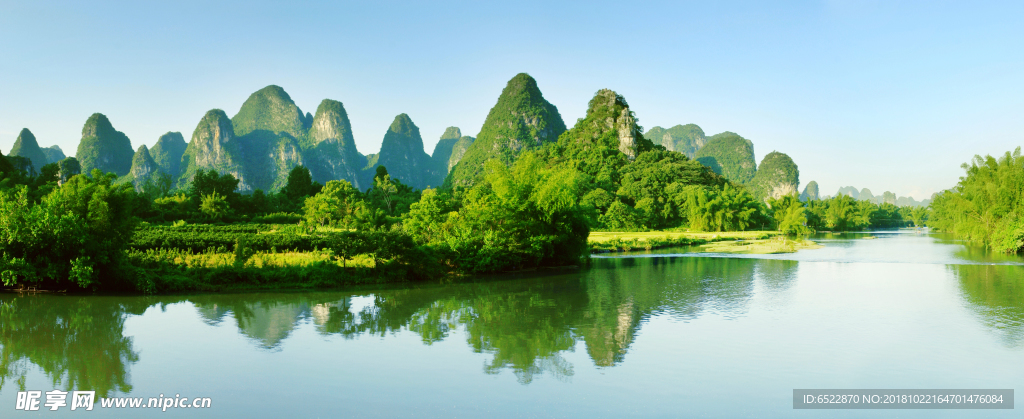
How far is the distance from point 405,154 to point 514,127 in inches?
2049

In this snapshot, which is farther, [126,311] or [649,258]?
[649,258]

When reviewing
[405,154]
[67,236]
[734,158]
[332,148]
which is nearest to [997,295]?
[67,236]

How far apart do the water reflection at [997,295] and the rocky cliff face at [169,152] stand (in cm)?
13675

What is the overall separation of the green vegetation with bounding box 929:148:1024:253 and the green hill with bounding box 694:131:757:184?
90645 mm

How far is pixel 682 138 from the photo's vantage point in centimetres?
18800

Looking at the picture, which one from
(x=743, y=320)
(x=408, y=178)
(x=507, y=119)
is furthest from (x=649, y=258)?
(x=408, y=178)

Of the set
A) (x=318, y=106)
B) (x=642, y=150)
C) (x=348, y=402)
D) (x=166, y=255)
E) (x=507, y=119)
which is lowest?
(x=348, y=402)

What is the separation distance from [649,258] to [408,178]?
394 ft

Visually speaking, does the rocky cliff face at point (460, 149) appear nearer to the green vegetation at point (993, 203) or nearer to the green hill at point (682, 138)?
the green hill at point (682, 138)

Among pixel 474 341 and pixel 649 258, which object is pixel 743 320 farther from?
pixel 649 258

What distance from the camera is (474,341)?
8812 millimetres

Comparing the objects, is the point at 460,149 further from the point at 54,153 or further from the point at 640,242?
the point at 640,242

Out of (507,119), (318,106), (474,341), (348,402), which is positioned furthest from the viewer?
(318,106)

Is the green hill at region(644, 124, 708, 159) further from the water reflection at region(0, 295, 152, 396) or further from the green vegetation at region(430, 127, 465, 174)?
the water reflection at region(0, 295, 152, 396)
